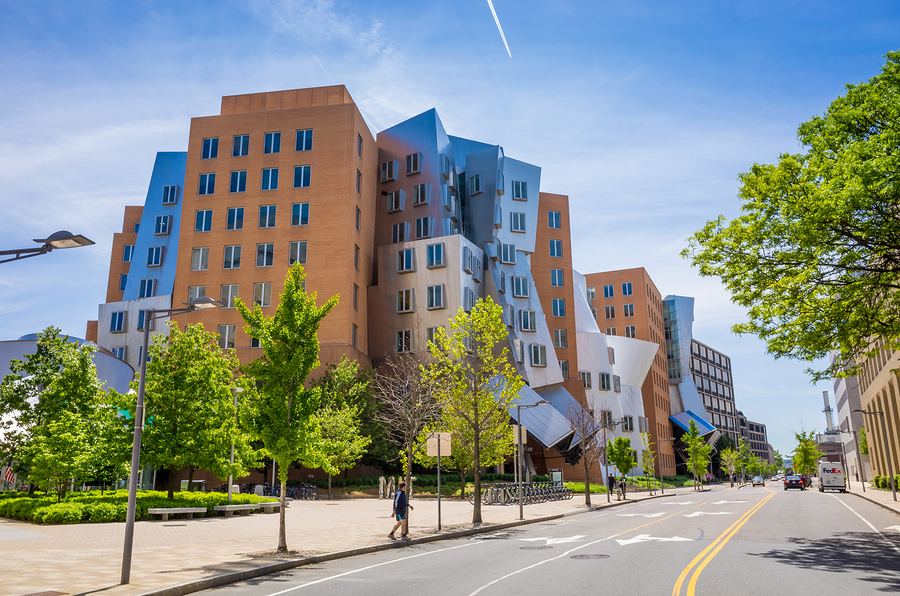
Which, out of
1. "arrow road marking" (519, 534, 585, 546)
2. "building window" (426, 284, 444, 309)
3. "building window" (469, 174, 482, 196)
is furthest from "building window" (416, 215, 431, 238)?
"arrow road marking" (519, 534, 585, 546)

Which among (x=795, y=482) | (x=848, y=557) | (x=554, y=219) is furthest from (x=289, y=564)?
(x=795, y=482)

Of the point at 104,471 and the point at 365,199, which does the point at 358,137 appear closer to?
the point at 365,199

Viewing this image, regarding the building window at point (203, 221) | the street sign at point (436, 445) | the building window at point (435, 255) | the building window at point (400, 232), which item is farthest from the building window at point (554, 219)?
the street sign at point (436, 445)

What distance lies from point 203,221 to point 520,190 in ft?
108

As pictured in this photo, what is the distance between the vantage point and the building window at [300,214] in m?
56.8

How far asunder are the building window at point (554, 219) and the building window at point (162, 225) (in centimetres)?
4365

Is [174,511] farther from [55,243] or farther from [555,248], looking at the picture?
[555,248]

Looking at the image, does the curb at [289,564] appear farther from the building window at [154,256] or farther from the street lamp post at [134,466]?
the building window at [154,256]

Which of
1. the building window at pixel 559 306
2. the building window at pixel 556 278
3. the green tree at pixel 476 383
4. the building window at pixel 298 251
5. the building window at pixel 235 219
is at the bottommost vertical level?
the green tree at pixel 476 383

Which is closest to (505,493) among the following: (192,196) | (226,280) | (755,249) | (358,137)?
(755,249)

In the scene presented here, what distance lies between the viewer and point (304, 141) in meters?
58.9

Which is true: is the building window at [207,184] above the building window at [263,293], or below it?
above

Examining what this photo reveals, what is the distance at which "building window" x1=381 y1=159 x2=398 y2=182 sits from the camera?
211ft

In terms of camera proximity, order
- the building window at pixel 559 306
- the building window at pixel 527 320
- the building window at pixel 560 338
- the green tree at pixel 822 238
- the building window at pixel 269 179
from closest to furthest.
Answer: the green tree at pixel 822 238, the building window at pixel 269 179, the building window at pixel 527 320, the building window at pixel 560 338, the building window at pixel 559 306
